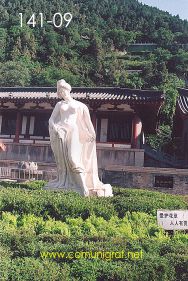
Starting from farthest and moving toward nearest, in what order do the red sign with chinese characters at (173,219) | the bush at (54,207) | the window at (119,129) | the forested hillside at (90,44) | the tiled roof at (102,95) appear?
the forested hillside at (90,44), the window at (119,129), the tiled roof at (102,95), the bush at (54,207), the red sign with chinese characters at (173,219)

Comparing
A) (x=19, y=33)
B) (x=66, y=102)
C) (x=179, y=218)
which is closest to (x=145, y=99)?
(x=66, y=102)

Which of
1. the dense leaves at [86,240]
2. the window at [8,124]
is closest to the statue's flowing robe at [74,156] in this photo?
the dense leaves at [86,240]

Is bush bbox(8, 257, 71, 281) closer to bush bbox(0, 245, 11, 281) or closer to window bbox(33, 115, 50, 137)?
bush bbox(0, 245, 11, 281)

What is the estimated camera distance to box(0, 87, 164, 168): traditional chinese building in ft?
63.6

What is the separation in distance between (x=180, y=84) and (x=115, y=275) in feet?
174

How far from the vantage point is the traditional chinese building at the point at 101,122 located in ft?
63.6

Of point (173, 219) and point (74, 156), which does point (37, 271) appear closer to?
point (173, 219)

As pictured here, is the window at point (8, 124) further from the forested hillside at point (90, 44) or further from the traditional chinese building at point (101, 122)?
the forested hillside at point (90, 44)

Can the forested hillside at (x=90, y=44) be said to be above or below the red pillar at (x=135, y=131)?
above

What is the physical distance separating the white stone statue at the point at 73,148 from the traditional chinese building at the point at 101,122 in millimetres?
8228

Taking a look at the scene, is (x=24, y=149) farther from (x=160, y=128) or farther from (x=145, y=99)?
(x=160, y=128)

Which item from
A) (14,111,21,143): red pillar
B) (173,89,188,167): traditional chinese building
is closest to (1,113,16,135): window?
(14,111,21,143): red pillar

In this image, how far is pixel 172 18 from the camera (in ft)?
325

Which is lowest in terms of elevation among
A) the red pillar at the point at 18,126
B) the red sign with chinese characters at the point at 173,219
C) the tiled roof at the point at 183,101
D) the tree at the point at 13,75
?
the red sign with chinese characters at the point at 173,219
